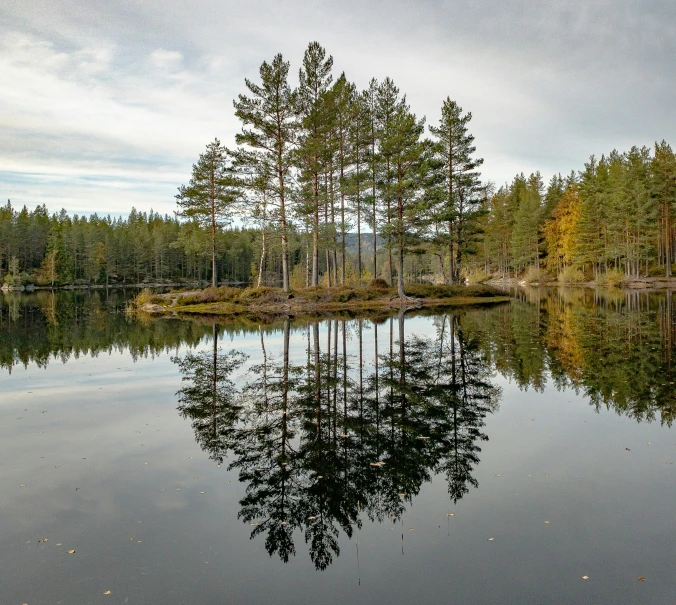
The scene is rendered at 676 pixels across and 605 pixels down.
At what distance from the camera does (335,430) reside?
8383mm

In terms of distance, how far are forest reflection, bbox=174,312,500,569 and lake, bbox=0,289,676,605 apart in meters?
0.04

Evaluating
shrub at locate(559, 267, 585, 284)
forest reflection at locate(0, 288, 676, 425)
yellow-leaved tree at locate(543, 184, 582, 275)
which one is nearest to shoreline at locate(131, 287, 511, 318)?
forest reflection at locate(0, 288, 676, 425)

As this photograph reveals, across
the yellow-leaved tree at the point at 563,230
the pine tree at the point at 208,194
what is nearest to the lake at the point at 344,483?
the pine tree at the point at 208,194

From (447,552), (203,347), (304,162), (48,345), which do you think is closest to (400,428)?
(447,552)

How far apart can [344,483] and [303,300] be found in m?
27.5

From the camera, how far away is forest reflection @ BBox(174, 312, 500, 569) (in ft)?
18.7

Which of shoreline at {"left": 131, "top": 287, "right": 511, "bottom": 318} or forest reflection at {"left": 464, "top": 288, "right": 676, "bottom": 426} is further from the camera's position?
shoreline at {"left": 131, "top": 287, "right": 511, "bottom": 318}

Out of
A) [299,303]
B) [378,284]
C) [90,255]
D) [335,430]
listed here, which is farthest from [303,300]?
[90,255]

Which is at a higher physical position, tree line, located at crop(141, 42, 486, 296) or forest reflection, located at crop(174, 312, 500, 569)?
tree line, located at crop(141, 42, 486, 296)

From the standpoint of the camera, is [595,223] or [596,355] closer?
[596,355]

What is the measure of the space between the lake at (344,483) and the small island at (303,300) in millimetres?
18735

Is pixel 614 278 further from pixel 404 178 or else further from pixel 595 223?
pixel 404 178

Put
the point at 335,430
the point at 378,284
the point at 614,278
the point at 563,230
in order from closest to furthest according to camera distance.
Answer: the point at 335,430 → the point at 378,284 → the point at 614,278 → the point at 563,230

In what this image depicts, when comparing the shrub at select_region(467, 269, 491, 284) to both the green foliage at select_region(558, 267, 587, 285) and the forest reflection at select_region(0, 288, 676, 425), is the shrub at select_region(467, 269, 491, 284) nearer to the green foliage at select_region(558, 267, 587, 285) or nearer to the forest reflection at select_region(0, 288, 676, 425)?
the green foliage at select_region(558, 267, 587, 285)
